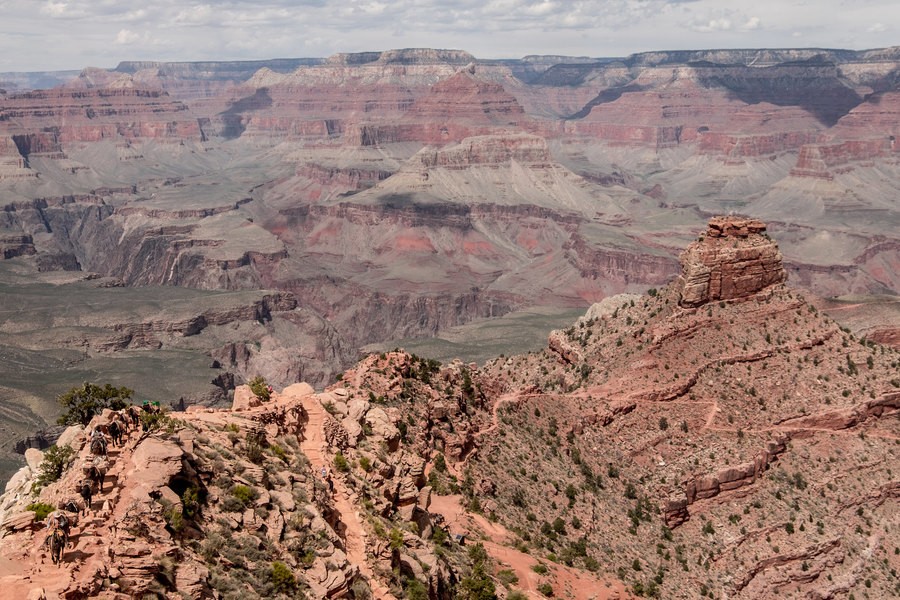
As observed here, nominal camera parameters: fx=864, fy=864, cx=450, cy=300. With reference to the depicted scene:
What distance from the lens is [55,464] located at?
24625 millimetres

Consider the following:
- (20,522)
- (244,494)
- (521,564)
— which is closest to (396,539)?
(244,494)

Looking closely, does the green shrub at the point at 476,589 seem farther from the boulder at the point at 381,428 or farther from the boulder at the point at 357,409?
the boulder at the point at 357,409

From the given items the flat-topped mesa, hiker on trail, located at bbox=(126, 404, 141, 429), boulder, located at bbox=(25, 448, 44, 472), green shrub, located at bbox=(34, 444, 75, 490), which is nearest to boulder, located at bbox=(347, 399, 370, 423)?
hiker on trail, located at bbox=(126, 404, 141, 429)

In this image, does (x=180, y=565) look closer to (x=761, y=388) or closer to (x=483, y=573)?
(x=483, y=573)

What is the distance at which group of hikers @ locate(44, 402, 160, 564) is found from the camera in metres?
19.5

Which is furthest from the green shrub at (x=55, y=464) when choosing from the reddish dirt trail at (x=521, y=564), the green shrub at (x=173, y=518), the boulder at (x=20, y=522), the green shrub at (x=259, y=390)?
the reddish dirt trail at (x=521, y=564)

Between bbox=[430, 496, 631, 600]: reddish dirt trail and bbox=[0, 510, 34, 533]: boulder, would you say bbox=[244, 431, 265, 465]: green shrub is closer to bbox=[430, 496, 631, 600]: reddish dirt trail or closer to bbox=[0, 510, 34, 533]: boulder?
bbox=[0, 510, 34, 533]: boulder

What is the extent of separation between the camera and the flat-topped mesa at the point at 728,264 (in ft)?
196

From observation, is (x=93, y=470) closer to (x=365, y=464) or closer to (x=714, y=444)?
(x=365, y=464)

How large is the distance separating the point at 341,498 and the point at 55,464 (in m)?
9.76

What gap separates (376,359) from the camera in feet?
169

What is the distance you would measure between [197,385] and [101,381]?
540 inches

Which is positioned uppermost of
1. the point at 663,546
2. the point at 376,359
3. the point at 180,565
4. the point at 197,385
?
the point at 180,565

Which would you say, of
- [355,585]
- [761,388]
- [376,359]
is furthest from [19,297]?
[355,585]
